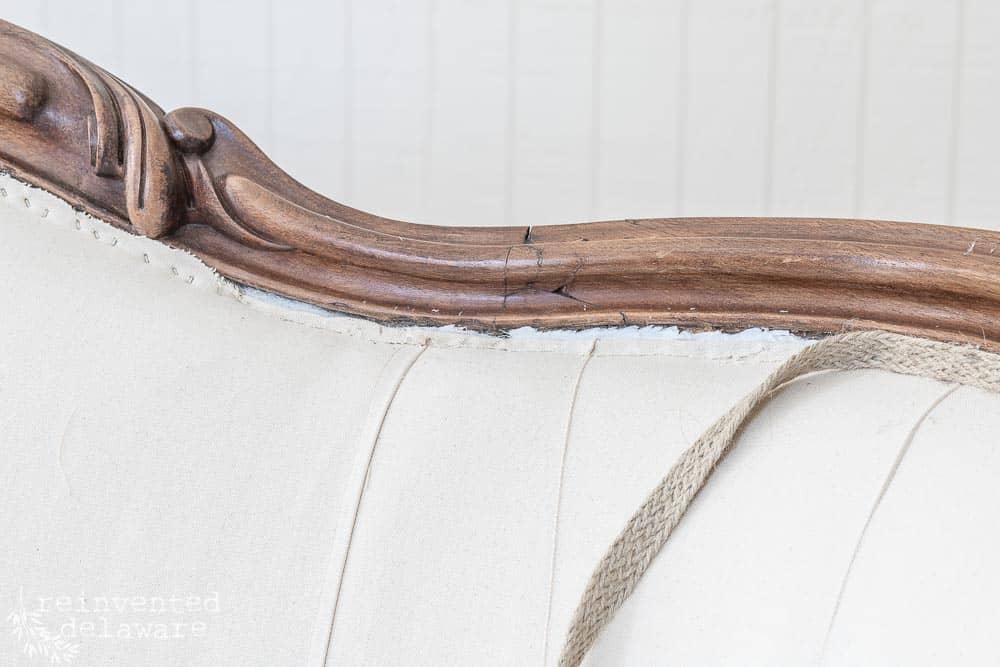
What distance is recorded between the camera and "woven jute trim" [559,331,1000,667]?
11.9 inches

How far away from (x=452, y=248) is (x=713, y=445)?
0.19 m

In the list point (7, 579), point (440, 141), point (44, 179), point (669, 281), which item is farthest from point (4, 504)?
point (440, 141)

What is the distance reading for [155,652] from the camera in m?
0.31

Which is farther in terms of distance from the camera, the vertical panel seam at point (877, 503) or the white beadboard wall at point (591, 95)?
the white beadboard wall at point (591, 95)

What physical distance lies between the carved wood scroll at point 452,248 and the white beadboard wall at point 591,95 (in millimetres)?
476

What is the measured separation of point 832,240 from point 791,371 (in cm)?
9

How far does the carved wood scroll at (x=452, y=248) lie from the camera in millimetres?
374

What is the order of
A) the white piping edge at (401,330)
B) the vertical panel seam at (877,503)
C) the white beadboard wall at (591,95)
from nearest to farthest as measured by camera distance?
1. the vertical panel seam at (877,503)
2. the white piping edge at (401,330)
3. the white beadboard wall at (591,95)

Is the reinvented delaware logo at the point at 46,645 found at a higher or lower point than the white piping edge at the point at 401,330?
lower

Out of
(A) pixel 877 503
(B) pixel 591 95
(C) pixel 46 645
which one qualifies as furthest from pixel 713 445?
(B) pixel 591 95

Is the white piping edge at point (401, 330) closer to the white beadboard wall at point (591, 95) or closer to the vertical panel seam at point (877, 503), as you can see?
the vertical panel seam at point (877, 503)

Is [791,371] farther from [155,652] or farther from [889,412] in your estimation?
[155,652]

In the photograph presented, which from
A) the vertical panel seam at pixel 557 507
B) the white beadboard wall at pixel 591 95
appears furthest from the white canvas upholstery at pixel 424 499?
the white beadboard wall at pixel 591 95

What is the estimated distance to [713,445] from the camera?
0.32m
